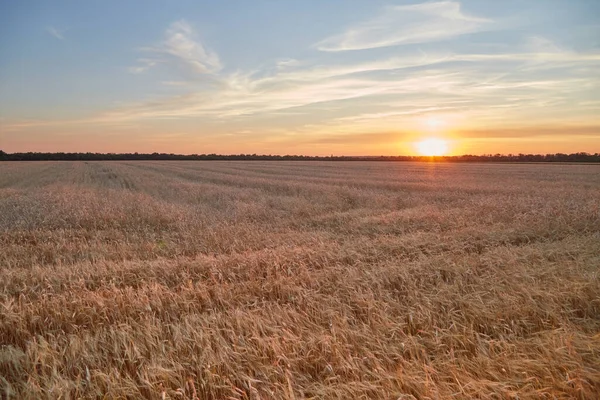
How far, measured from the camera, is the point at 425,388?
9.22ft

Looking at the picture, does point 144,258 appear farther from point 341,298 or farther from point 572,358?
point 572,358

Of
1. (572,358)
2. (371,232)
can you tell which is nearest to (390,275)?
(572,358)

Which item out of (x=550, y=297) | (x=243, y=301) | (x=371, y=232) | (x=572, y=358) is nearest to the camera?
(x=572, y=358)

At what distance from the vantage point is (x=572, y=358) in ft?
10.3

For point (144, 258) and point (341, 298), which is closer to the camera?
point (341, 298)

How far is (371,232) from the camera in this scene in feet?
33.1

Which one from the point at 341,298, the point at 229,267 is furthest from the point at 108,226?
the point at 341,298

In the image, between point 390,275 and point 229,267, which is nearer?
point 390,275

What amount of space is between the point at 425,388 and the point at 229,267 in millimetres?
4294

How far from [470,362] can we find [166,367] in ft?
9.53

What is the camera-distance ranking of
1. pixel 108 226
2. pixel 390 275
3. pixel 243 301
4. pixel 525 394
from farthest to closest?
1. pixel 108 226
2. pixel 390 275
3. pixel 243 301
4. pixel 525 394

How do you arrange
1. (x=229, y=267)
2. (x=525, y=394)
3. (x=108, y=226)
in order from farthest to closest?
1. (x=108, y=226)
2. (x=229, y=267)
3. (x=525, y=394)

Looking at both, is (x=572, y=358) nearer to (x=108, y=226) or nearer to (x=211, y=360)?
(x=211, y=360)

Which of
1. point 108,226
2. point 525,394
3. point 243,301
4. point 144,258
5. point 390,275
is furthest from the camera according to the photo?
point 108,226
